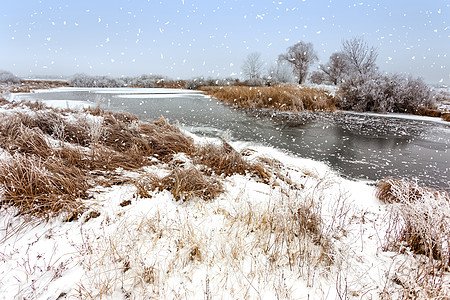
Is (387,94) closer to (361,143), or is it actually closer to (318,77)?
(361,143)

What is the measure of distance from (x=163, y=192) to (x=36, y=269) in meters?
1.41

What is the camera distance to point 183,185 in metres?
2.88

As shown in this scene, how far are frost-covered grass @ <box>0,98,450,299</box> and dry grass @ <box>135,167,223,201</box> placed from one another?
0.01 meters

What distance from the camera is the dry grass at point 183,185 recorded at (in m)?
2.80

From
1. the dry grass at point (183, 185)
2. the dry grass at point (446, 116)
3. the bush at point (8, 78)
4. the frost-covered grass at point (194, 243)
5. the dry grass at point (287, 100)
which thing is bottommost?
the frost-covered grass at point (194, 243)

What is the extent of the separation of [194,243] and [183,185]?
1.11 metres

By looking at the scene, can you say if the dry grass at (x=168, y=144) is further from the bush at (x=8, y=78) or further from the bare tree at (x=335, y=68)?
the bush at (x=8, y=78)

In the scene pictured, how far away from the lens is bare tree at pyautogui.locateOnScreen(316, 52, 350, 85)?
107ft

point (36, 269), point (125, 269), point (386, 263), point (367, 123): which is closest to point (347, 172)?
point (386, 263)

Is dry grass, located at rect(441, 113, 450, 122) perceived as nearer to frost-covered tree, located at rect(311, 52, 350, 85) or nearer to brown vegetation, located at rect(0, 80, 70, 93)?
frost-covered tree, located at rect(311, 52, 350, 85)

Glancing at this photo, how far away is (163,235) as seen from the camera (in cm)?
209

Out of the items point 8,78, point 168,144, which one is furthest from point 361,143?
point 8,78

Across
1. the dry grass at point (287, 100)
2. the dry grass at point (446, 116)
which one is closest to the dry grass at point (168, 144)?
the dry grass at point (287, 100)

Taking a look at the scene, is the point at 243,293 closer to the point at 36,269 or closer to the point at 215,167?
the point at 36,269
